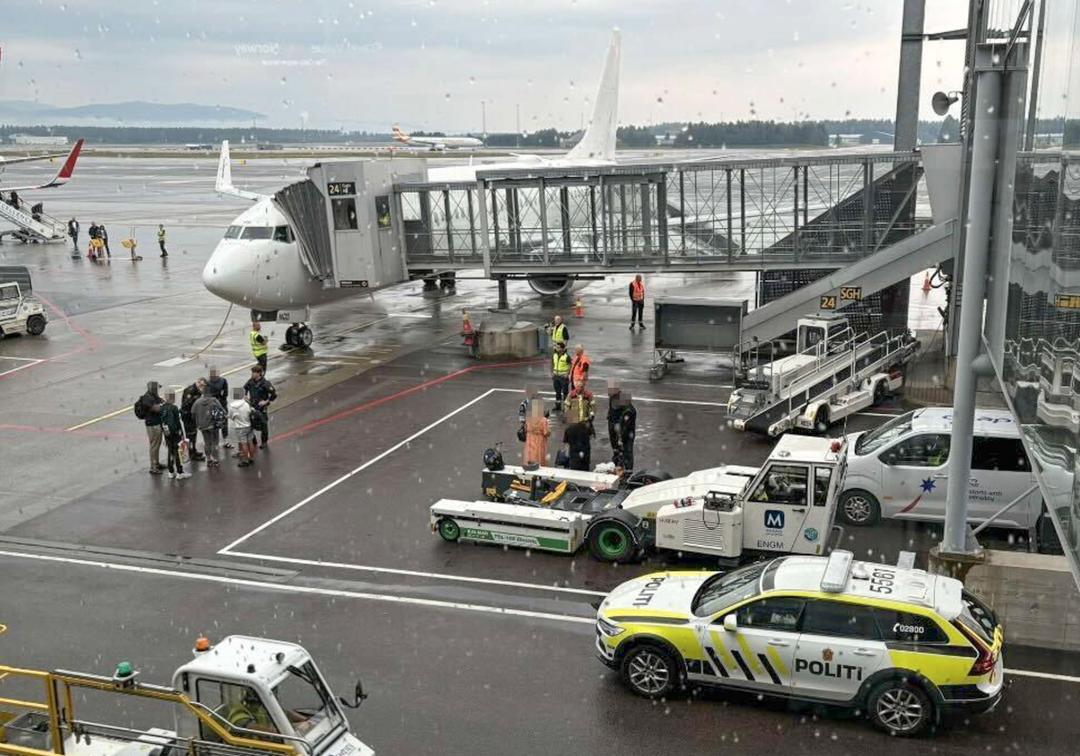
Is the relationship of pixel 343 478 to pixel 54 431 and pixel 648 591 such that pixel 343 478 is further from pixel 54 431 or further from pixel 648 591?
pixel 648 591

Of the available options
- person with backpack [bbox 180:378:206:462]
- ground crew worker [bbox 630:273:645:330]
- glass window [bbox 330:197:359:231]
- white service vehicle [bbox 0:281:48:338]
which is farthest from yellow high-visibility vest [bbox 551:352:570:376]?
white service vehicle [bbox 0:281:48:338]

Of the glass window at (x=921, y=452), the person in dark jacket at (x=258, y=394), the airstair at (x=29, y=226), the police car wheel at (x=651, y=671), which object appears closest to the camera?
the police car wheel at (x=651, y=671)

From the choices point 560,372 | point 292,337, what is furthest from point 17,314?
point 560,372

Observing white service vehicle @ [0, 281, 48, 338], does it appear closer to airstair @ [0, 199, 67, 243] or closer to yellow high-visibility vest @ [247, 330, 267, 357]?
yellow high-visibility vest @ [247, 330, 267, 357]

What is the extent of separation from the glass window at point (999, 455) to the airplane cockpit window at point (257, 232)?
20.9 metres

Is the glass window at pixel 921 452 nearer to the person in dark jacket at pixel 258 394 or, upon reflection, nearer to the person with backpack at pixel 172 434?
the person in dark jacket at pixel 258 394

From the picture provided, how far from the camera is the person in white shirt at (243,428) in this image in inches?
763

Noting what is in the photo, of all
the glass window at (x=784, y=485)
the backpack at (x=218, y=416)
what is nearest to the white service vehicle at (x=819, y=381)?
the glass window at (x=784, y=485)

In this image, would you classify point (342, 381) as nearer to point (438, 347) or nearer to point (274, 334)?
point (438, 347)

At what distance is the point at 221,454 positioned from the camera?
801 inches

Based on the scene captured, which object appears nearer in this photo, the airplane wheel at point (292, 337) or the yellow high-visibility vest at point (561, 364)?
the yellow high-visibility vest at point (561, 364)

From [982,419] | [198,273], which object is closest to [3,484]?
[982,419]

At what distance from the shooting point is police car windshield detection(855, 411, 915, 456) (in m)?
15.8

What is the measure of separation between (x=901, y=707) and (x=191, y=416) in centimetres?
1434
